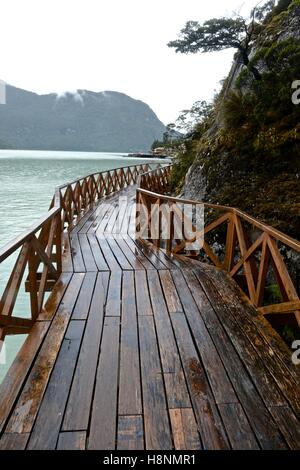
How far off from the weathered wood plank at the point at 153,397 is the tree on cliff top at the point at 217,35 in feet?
23.9

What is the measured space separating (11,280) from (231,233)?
2.80 m

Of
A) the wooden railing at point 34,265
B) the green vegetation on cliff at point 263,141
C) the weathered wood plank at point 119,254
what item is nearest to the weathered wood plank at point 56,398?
the wooden railing at point 34,265

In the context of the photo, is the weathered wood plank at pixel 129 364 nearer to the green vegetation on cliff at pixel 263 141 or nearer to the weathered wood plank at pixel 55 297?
the weathered wood plank at pixel 55 297

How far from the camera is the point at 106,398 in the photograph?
2.20 meters

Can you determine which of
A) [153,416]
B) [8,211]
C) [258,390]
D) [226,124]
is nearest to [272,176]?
[226,124]

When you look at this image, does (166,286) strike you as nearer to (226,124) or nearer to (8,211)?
(226,124)

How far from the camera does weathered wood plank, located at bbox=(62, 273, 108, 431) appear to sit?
6.61 feet

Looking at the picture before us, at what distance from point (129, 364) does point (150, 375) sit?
21 cm

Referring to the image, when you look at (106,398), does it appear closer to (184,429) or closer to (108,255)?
(184,429)

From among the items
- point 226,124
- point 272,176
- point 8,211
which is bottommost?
point 8,211

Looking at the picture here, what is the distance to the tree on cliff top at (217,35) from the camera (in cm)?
820

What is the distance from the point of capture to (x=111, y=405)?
214cm

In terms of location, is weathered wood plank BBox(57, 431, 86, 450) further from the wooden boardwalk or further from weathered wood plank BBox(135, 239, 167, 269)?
weathered wood plank BBox(135, 239, 167, 269)

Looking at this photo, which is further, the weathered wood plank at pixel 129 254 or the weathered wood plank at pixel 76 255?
the weathered wood plank at pixel 129 254
